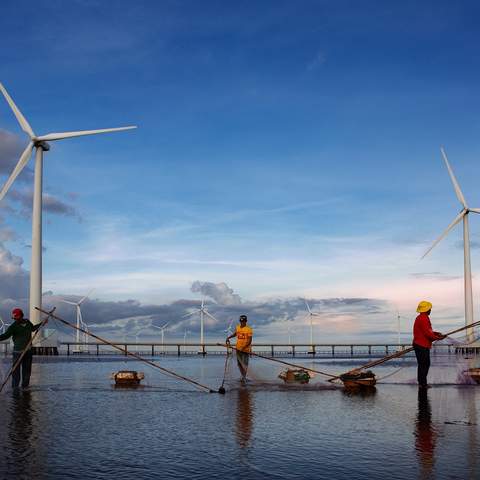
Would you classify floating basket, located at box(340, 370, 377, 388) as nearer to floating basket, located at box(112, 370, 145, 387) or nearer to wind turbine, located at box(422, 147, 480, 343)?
floating basket, located at box(112, 370, 145, 387)

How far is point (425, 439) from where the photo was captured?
1050cm

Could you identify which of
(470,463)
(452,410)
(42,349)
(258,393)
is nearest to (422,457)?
(470,463)

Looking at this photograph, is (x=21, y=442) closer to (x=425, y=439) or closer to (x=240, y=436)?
(x=240, y=436)

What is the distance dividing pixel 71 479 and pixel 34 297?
191 ft

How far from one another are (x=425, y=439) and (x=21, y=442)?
685cm

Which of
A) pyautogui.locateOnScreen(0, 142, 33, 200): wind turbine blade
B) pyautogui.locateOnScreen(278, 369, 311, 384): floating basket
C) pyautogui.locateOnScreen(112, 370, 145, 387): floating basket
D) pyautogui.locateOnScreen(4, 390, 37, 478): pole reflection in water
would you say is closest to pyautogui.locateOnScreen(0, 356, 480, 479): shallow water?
pyautogui.locateOnScreen(4, 390, 37, 478): pole reflection in water

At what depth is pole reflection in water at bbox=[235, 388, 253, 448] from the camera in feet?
34.7

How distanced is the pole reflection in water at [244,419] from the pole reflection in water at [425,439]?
2.79 metres

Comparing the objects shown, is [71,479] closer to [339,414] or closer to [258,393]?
[339,414]

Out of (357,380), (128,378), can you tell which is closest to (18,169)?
(128,378)

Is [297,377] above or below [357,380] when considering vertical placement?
below

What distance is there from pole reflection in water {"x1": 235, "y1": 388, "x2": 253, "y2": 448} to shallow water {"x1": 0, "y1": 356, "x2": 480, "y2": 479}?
0.07 feet

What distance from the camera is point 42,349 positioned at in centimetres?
7844

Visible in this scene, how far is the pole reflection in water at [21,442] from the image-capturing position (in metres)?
8.12
